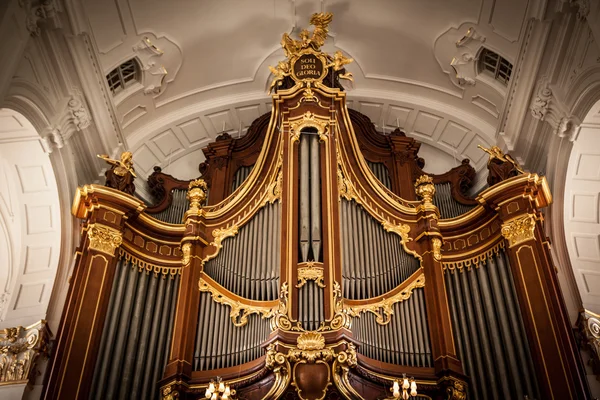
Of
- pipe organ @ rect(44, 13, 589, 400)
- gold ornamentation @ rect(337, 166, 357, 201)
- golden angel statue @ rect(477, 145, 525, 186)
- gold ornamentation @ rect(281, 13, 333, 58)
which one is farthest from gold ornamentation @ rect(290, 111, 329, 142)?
golden angel statue @ rect(477, 145, 525, 186)

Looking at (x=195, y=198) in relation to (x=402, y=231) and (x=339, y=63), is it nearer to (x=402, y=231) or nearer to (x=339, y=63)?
(x=402, y=231)

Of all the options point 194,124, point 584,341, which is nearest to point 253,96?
point 194,124

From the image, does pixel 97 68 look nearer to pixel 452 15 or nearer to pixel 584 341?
pixel 452 15

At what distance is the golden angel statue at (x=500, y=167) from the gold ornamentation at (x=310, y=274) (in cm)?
363

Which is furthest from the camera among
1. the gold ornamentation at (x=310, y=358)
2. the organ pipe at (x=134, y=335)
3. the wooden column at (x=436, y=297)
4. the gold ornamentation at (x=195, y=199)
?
the gold ornamentation at (x=195, y=199)

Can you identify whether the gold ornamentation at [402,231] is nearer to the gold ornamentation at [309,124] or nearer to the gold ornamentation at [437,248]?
the gold ornamentation at [437,248]

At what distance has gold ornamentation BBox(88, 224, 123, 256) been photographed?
35.6 feet

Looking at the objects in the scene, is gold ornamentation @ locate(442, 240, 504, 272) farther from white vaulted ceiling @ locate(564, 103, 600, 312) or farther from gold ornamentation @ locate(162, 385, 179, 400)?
gold ornamentation @ locate(162, 385, 179, 400)

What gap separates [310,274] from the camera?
10.0m

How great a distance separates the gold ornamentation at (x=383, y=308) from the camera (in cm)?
995

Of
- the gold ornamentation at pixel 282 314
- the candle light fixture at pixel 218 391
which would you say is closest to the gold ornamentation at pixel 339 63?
the gold ornamentation at pixel 282 314

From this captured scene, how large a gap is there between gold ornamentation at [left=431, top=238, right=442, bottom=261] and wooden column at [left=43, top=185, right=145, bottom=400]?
4762 mm

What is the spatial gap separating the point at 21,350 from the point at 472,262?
730 cm

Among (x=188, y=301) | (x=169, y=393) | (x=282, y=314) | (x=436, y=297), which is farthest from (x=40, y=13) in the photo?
(x=436, y=297)
